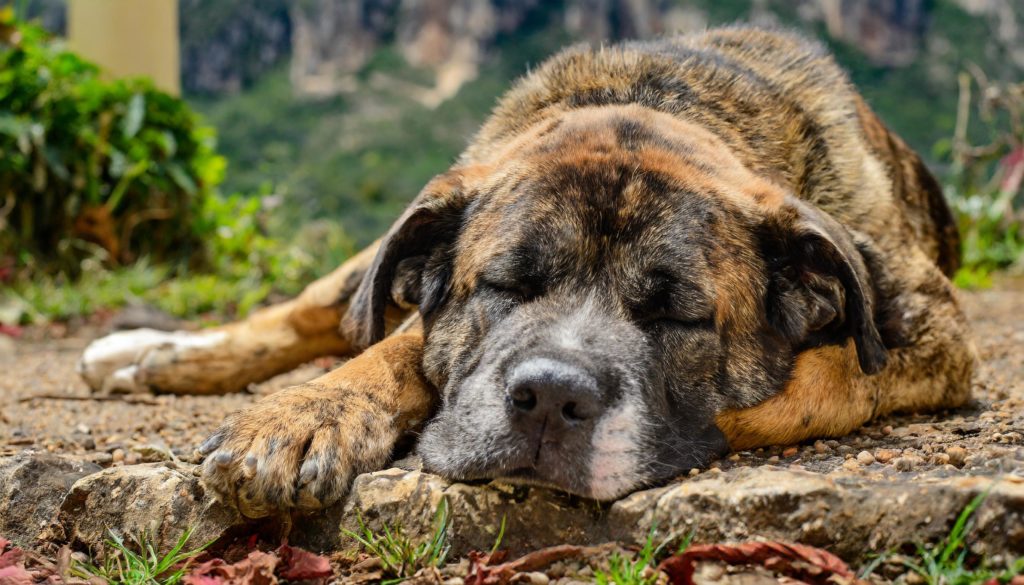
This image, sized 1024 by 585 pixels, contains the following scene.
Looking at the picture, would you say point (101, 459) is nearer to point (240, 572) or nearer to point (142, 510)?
point (142, 510)

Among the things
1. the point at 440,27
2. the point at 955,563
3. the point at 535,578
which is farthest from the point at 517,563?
the point at 440,27

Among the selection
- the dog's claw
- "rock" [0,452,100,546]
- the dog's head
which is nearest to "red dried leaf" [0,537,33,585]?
"rock" [0,452,100,546]

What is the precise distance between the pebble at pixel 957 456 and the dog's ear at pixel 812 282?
477 mm

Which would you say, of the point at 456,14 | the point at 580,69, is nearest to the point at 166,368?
the point at 580,69

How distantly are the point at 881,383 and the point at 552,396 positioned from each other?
1.47 m

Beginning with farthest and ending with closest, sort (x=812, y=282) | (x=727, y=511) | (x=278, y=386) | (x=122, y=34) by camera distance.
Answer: (x=122, y=34), (x=278, y=386), (x=812, y=282), (x=727, y=511)

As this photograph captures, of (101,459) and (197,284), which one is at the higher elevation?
(101,459)

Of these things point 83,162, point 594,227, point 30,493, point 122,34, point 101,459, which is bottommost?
point 83,162

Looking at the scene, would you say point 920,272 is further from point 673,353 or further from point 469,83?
point 469,83

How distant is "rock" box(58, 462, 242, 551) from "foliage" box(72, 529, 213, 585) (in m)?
0.03

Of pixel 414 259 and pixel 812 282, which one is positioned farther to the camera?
pixel 414 259

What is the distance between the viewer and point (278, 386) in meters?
4.76

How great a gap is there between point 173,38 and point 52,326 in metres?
3.43

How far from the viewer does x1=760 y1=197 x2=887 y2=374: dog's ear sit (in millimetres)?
2994
